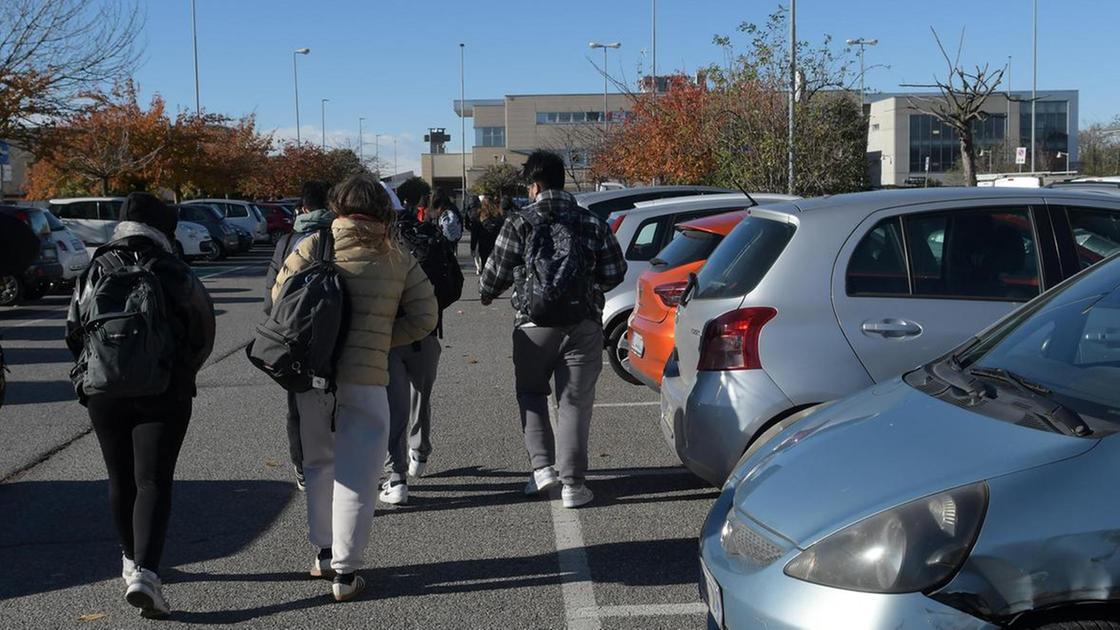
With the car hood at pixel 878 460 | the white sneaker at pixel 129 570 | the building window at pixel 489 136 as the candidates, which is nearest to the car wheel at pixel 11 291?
the white sneaker at pixel 129 570

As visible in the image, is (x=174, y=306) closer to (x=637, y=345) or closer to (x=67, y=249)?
(x=637, y=345)

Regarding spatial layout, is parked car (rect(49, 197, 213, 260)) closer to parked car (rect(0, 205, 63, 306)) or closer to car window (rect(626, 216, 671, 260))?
parked car (rect(0, 205, 63, 306))

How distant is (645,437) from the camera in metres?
8.27

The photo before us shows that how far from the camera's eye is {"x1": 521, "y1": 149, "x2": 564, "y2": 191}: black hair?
20.8 ft

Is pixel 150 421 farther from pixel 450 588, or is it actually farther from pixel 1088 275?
pixel 1088 275

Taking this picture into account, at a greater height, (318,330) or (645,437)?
(318,330)

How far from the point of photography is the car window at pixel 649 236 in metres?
11.1

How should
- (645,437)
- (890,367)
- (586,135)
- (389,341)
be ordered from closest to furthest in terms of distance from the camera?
(389,341) → (890,367) → (645,437) → (586,135)

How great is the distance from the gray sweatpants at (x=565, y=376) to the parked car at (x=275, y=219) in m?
38.6

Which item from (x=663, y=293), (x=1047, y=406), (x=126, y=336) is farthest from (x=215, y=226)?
(x=1047, y=406)

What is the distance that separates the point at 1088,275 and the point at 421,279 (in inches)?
106

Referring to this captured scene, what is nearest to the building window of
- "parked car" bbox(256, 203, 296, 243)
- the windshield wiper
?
"parked car" bbox(256, 203, 296, 243)

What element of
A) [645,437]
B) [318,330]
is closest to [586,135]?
[645,437]

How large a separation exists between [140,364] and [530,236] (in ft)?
7.45
